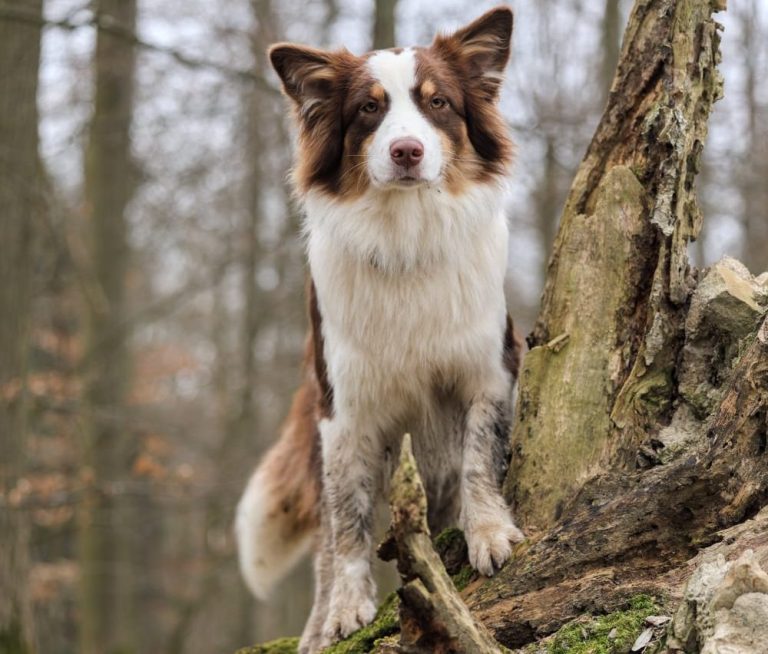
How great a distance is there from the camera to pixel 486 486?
14.1ft

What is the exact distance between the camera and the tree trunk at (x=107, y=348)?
12406mm

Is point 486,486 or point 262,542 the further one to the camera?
point 262,542

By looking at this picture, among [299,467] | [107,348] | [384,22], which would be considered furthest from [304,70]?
[107,348]

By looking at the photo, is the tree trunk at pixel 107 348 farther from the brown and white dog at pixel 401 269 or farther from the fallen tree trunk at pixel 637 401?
the fallen tree trunk at pixel 637 401

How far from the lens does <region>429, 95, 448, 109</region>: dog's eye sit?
4.46 meters

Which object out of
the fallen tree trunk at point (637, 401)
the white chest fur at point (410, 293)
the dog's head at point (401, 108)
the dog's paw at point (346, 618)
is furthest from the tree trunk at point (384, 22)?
the dog's paw at point (346, 618)

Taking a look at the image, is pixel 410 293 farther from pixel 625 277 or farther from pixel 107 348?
pixel 107 348

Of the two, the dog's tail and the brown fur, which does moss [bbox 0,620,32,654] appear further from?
the brown fur

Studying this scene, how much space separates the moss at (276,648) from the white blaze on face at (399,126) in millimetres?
2643

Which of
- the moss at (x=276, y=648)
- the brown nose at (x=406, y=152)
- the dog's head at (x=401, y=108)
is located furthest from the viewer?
the moss at (x=276, y=648)

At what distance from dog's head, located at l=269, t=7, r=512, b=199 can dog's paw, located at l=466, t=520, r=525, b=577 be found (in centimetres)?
152

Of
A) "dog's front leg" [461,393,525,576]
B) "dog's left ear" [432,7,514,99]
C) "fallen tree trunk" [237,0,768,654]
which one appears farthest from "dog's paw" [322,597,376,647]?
"dog's left ear" [432,7,514,99]

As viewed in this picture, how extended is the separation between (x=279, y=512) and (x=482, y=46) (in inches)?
120

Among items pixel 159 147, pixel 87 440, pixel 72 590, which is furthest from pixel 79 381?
pixel 72 590
